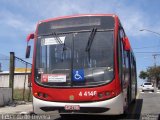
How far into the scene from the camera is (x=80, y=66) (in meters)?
12.0

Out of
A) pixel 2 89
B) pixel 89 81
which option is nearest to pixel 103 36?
pixel 89 81

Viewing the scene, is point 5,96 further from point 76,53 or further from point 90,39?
point 90,39

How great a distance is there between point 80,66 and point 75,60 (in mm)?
256

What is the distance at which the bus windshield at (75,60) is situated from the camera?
11.9m

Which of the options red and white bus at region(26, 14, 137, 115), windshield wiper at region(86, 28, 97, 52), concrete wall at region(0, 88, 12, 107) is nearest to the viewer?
red and white bus at region(26, 14, 137, 115)

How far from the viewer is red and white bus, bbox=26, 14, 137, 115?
11672mm

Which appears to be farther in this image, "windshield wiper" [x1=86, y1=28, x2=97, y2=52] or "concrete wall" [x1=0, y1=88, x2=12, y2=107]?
"concrete wall" [x1=0, y1=88, x2=12, y2=107]

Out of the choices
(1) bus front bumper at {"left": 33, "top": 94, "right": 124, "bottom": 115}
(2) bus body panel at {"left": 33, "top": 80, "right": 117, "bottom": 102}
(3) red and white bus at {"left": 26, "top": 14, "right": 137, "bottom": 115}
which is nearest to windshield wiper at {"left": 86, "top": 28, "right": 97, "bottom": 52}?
(3) red and white bus at {"left": 26, "top": 14, "right": 137, "bottom": 115}

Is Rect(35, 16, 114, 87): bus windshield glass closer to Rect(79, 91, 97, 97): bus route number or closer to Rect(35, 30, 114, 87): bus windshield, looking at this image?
Rect(35, 30, 114, 87): bus windshield

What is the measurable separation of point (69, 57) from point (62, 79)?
749 mm

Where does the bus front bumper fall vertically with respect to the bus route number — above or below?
below

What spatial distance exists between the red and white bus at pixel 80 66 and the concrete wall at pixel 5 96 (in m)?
10.5

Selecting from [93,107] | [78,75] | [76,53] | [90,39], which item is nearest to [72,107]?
[93,107]

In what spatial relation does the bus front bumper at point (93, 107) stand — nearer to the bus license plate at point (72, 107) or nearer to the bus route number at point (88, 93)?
the bus license plate at point (72, 107)
